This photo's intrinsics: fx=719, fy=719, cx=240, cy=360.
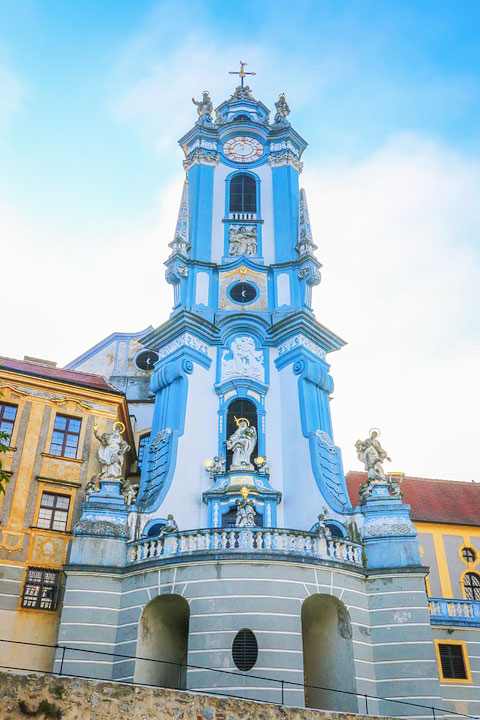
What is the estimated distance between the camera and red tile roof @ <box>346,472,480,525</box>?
104ft

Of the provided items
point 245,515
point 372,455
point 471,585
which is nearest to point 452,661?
point 471,585

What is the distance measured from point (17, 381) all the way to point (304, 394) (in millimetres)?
10939

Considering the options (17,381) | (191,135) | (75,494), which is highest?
(191,135)

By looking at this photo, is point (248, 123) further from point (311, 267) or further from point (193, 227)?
point (311, 267)

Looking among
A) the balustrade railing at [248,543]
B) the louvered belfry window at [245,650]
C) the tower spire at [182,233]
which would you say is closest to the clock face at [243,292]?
the tower spire at [182,233]

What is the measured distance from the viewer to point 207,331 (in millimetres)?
30594

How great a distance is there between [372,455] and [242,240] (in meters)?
13.3

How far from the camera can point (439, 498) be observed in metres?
33.7

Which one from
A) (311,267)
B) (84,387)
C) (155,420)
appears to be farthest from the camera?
(311,267)

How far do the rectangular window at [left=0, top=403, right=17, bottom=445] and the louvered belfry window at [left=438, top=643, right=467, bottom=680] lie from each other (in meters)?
17.0

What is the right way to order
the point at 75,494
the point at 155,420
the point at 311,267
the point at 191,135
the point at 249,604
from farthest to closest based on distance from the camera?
the point at 191,135 → the point at 311,267 → the point at 155,420 → the point at 75,494 → the point at 249,604

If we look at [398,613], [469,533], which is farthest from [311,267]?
[398,613]

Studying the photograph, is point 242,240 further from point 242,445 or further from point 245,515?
point 245,515

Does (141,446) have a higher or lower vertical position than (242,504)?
higher
